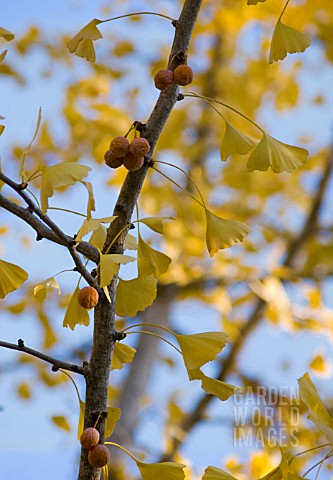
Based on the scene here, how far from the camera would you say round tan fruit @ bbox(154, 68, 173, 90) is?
459 mm

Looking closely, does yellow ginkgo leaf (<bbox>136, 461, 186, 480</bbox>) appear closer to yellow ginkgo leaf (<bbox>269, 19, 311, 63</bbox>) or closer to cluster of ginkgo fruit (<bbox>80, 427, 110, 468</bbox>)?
cluster of ginkgo fruit (<bbox>80, 427, 110, 468</bbox>)

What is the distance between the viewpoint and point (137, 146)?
1.44 ft

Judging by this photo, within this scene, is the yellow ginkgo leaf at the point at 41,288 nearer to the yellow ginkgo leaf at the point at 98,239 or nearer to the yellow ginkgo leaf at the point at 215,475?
the yellow ginkgo leaf at the point at 98,239

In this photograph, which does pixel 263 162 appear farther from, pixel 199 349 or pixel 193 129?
pixel 193 129

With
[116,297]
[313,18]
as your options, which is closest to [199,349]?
[116,297]

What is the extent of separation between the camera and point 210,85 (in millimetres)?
2025

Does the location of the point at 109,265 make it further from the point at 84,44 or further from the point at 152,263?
the point at 84,44

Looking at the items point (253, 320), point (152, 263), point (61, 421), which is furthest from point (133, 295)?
point (253, 320)

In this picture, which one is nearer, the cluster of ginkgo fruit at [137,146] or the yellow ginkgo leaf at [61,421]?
the cluster of ginkgo fruit at [137,146]

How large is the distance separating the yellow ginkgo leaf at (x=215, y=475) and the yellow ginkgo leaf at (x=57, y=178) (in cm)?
23

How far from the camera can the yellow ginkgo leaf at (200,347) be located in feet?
1.53

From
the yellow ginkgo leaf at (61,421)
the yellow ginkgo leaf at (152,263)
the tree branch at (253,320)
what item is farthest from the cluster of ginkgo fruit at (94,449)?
the tree branch at (253,320)

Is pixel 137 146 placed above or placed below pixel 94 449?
above

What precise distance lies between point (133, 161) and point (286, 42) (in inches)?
6.2
